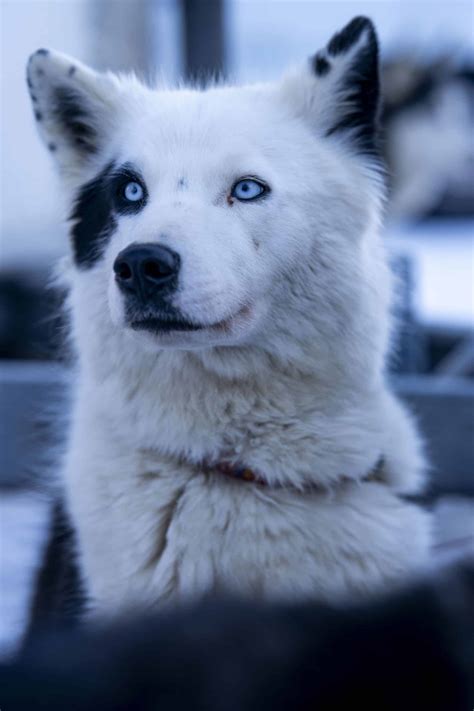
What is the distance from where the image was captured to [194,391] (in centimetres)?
219

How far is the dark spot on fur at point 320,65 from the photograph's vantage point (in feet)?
7.55

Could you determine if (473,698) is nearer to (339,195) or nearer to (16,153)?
(339,195)

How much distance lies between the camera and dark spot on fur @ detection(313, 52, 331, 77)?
2301 mm

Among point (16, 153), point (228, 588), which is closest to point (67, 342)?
point (228, 588)

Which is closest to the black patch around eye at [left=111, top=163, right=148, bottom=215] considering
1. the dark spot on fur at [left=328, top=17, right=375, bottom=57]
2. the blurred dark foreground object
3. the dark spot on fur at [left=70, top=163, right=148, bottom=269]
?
the dark spot on fur at [left=70, top=163, right=148, bottom=269]

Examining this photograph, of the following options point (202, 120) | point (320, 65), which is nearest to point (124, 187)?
point (202, 120)

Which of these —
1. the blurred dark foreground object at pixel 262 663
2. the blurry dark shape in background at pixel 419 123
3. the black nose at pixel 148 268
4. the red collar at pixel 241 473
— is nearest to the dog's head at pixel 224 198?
the black nose at pixel 148 268

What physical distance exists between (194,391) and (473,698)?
4.63 ft

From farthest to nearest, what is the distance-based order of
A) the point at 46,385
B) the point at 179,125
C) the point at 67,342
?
the point at 46,385 → the point at 67,342 → the point at 179,125

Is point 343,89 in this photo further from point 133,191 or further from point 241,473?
point 241,473

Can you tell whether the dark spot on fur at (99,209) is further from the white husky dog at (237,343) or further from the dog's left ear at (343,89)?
the dog's left ear at (343,89)

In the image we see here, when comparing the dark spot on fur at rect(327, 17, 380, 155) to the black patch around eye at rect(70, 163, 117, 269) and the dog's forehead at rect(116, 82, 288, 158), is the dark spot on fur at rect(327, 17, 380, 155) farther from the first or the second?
the black patch around eye at rect(70, 163, 117, 269)

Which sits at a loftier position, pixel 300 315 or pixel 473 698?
pixel 300 315

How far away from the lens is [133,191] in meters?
2.17
